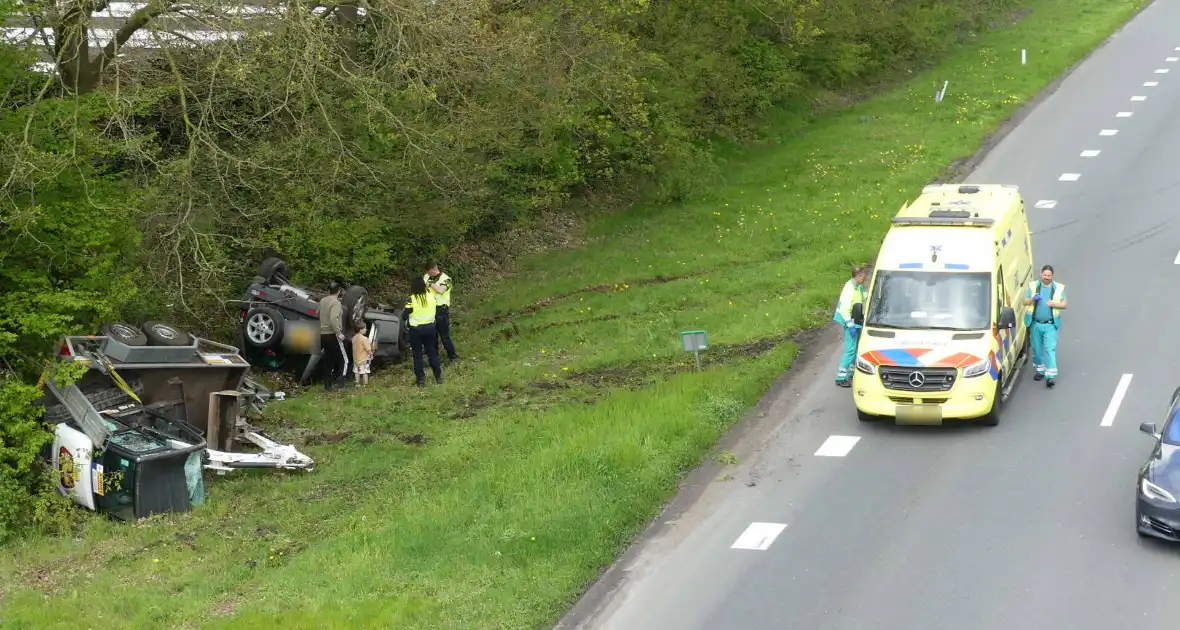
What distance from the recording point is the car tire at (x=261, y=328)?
1961 centimetres

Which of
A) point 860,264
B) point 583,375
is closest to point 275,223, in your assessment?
point 583,375

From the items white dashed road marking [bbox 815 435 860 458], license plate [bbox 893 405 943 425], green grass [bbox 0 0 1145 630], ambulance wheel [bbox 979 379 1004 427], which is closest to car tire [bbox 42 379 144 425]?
green grass [bbox 0 0 1145 630]

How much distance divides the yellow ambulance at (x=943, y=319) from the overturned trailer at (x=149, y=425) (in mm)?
6784

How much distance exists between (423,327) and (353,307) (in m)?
1.26

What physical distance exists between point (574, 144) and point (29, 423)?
15.2m

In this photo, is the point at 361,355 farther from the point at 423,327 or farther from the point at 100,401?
the point at 100,401

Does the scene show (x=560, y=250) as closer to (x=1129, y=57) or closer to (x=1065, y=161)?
(x=1065, y=161)

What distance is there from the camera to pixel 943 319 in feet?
49.9

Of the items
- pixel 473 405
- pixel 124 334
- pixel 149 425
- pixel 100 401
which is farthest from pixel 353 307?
pixel 100 401

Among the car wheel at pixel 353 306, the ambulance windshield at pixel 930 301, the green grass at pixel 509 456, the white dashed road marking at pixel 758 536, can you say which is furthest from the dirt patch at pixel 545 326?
the white dashed road marking at pixel 758 536

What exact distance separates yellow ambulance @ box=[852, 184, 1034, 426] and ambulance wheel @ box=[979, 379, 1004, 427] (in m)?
0.01

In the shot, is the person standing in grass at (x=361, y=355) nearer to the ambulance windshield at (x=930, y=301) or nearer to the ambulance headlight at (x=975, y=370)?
the ambulance windshield at (x=930, y=301)

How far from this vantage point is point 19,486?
551 inches

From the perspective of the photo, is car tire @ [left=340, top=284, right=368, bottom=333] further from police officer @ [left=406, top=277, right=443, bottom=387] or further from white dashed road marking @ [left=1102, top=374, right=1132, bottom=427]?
white dashed road marking @ [left=1102, top=374, right=1132, bottom=427]
